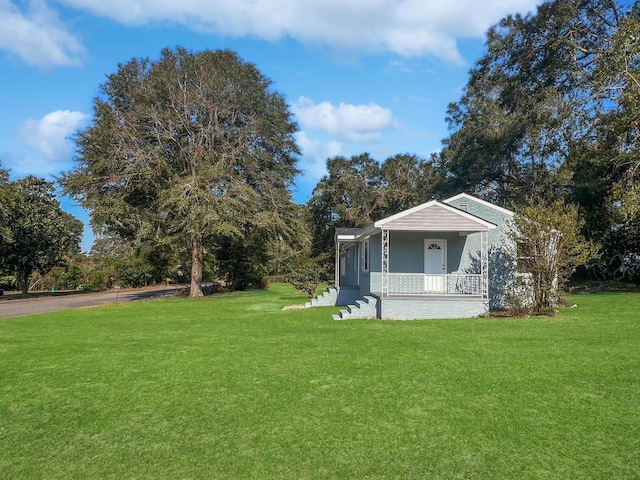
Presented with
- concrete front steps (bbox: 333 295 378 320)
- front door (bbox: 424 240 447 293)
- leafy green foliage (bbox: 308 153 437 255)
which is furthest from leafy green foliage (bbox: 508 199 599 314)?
leafy green foliage (bbox: 308 153 437 255)

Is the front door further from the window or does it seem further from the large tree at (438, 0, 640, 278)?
the large tree at (438, 0, 640, 278)

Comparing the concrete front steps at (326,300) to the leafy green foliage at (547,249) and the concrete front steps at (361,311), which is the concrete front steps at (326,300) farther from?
the leafy green foliage at (547,249)

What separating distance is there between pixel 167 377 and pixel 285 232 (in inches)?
765

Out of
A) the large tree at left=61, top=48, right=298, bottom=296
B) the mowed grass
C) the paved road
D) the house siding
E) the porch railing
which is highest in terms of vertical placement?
the large tree at left=61, top=48, right=298, bottom=296

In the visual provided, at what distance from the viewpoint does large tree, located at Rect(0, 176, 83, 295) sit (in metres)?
28.5

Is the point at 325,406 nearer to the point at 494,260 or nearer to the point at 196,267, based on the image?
the point at 494,260

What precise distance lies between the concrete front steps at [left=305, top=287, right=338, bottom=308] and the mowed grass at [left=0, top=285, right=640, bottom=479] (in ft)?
27.5

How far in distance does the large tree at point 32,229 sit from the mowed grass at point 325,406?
888 inches

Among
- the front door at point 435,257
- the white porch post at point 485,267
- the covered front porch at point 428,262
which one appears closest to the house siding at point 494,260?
the covered front porch at point 428,262

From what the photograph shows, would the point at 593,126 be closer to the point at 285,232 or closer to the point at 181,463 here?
the point at 285,232

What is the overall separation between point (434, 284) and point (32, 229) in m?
26.9

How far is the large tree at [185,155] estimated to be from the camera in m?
22.5

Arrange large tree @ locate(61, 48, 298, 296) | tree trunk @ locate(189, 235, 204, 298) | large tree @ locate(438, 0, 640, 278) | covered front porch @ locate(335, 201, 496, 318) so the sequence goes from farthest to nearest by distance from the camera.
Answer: tree trunk @ locate(189, 235, 204, 298) < large tree @ locate(61, 48, 298, 296) < large tree @ locate(438, 0, 640, 278) < covered front porch @ locate(335, 201, 496, 318)

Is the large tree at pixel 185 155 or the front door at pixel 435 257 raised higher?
the large tree at pixel 185 155
